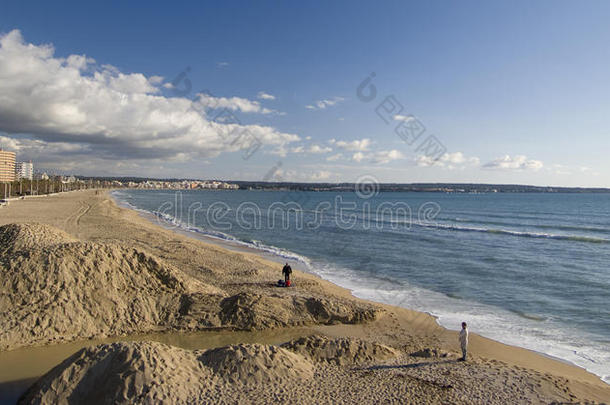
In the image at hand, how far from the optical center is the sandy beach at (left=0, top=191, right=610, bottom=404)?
7785 millimetres

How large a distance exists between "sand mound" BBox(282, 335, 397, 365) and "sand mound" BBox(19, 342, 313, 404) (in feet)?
3.07

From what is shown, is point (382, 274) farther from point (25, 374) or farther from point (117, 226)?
point (117, 226)

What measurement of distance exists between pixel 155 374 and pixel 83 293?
18.3 ft

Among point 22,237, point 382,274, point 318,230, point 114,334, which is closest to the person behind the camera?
point 114,334

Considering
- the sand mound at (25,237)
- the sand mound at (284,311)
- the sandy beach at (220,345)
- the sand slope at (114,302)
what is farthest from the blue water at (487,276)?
the sand mound at (25,237)

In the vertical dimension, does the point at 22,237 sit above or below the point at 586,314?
above

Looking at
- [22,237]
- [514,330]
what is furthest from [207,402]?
[22,237]

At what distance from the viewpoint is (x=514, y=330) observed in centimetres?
1385

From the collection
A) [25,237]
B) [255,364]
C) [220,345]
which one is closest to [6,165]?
[25,237]

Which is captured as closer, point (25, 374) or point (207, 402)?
point (207, 402)

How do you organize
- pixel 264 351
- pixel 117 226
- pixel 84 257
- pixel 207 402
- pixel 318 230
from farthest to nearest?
pixel 318 230 < pixel 117 226 < pixel 84 257 < pixel 264 351 < pixel 207 402

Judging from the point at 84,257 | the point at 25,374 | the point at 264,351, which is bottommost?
the point at 25,374

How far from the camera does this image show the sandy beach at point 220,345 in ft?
25.5

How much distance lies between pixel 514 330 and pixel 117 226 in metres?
32.9
